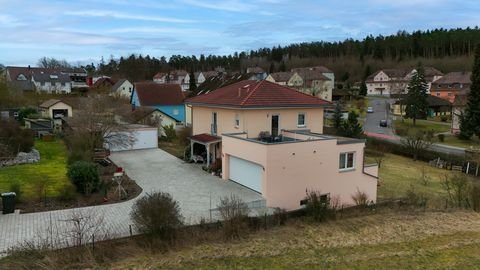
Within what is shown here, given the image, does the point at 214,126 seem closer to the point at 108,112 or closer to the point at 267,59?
→ the point at 108,112

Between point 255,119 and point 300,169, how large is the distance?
221 inches

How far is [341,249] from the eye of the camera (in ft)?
39.1

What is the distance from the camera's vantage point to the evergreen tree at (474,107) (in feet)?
147

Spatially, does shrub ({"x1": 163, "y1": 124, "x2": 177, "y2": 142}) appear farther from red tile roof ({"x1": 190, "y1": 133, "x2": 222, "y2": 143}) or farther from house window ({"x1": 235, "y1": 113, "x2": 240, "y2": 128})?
house window ({"x1": 235, "y1": 113, "x2": 240, "y2": 128})

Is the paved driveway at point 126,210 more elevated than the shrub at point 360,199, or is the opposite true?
the paved driveway at point 126,210

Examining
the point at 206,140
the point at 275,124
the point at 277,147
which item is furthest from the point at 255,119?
the point at 277,147

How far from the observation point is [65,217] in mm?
15211

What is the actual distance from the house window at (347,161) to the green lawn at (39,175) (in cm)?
1466

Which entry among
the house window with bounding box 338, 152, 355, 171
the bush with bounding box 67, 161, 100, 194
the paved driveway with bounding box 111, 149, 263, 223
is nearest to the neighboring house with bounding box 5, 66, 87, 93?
the paved driveway with bounding box 111, 149, 263, 223

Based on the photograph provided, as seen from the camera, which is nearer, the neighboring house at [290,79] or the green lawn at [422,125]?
the green lawn at [422,125]

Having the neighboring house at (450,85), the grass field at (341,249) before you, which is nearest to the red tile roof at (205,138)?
the grass field at (341,249)

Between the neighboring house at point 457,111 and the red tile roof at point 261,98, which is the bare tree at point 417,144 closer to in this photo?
the neighboring house at point 457,111

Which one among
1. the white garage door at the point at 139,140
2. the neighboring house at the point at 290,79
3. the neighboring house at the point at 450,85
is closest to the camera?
the white garage door at the point at 139,140

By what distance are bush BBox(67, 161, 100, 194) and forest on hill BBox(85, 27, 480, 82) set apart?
95.2 metres
